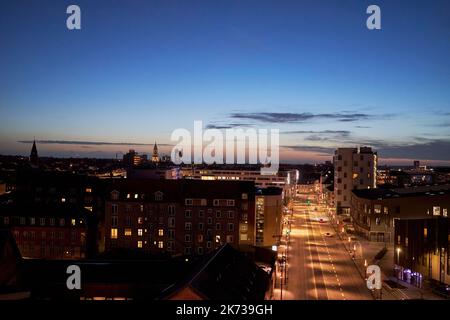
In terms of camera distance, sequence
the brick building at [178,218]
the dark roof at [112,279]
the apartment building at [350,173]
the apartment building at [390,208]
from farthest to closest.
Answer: the apartment building at [350,173], the apartment building at [390,208], the brick building at [178,218], the dark roof at [112,279]

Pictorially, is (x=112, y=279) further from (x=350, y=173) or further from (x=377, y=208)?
(x=350, y=173)

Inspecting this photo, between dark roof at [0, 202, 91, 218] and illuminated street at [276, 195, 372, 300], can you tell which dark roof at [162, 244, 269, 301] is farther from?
dark roof at [0, 202, 91, 218]

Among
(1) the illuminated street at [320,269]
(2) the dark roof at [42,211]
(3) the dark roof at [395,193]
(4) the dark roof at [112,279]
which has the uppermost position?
(3) the dark roof at [395,193]

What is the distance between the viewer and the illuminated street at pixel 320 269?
22641 mm

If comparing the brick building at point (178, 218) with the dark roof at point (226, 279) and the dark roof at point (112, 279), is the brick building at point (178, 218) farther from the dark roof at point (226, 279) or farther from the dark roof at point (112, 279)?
the dark roof at point (226, 279)

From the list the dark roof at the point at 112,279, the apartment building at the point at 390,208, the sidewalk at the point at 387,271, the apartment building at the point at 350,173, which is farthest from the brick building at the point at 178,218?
the apartment building at the point at 350,173

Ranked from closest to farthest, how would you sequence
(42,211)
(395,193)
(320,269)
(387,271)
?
(387,271)
(320,269)
(42,211)
(395,193)

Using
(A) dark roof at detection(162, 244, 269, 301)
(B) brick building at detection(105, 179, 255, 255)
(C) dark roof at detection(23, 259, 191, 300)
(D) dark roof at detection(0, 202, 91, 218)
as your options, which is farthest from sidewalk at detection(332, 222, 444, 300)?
(D) dark roof at detection(0, 202, 91, 218)

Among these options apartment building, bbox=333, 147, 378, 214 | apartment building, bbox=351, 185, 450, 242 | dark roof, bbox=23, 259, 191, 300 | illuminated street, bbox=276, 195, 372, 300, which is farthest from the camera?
apartment building, bbox=333, 147, 378, 214

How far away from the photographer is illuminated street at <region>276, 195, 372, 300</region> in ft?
74.3

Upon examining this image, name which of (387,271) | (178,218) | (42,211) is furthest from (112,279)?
(387,271)

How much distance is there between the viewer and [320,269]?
92.5 feet
